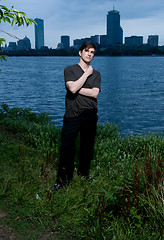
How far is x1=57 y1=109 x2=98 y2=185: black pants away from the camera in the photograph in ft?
15.5

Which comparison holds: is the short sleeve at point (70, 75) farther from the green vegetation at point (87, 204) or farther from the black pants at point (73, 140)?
the green vegetation at point (87, 204)

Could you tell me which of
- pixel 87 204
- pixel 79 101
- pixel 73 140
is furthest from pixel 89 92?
pixel 87 204

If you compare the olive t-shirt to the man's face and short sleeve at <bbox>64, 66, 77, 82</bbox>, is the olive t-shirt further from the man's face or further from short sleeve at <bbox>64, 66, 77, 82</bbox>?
the man's face

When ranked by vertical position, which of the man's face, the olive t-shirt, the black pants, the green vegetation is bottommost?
the green vegetation

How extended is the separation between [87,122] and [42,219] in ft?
5.79

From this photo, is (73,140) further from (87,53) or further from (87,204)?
(87,53)

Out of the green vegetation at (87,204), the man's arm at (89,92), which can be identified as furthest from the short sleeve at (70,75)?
the green vegetation at (87,204)

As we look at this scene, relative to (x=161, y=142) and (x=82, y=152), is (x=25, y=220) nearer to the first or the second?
(x=82, y=152)

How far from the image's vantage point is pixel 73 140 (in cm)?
481

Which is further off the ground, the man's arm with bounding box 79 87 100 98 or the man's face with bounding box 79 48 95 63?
the man's face with bounding box 79 48 95 63

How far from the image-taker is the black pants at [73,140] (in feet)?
15.5

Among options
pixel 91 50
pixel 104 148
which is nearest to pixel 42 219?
pixel 91 50

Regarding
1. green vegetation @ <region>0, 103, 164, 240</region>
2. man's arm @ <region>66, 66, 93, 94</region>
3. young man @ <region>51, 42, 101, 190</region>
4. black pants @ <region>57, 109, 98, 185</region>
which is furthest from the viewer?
black pants @ <region>57, 109, 98, 185</region>

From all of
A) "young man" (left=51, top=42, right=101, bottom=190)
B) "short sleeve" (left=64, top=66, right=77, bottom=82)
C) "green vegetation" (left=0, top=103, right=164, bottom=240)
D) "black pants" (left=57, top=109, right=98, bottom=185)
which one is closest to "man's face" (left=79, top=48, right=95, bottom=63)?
"young man" (left=51, top=42, right=101, bottom=190)
